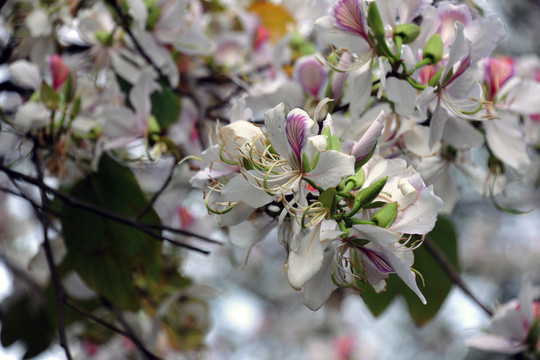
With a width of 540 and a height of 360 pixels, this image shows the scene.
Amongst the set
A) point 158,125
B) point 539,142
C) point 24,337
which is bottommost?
point 24,337

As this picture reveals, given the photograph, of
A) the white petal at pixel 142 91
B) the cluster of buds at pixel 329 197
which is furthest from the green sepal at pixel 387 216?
the white petal at pixel 142 91

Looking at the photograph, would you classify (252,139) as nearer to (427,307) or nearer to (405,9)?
(405,9)

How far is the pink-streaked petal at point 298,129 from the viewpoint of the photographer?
446 mm

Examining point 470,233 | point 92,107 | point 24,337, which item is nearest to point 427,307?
point 92,107

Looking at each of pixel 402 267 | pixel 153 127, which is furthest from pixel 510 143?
pixel 153 127

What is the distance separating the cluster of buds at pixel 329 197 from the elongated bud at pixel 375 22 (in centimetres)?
12

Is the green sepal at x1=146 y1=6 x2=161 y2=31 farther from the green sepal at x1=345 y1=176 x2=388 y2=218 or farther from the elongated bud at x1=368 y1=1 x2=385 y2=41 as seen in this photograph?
the green sepal at x1=345 y1=176 x2=388 y2=218

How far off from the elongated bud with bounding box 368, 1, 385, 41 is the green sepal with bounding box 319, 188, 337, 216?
0.60 ft

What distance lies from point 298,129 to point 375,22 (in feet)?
0.52

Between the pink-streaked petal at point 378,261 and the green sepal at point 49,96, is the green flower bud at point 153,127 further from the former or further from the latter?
the pink-streaked petal at point 378,261

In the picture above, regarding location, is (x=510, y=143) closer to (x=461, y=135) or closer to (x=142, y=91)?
(x=461, y=135)

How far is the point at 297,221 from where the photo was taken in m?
0.46

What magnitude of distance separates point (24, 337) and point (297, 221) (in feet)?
2.83

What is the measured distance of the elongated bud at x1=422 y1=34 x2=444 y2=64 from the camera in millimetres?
572
